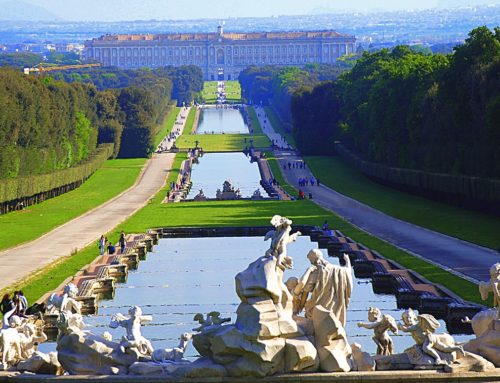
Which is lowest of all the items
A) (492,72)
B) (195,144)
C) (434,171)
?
(195,144)

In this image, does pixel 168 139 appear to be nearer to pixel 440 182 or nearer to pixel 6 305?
pixel 440 182

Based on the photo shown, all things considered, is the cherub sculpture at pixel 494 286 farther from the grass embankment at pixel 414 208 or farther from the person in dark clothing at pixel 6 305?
the grass embankment at pixel 414 208

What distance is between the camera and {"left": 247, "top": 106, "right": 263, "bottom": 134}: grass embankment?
146625 mm

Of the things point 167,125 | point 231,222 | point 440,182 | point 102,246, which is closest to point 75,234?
point 231,222

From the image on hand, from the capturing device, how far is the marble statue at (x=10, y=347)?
21.9 m

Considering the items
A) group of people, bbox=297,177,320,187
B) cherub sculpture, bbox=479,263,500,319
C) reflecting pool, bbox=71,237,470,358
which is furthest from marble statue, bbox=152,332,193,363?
group of people, bbox=297,177,320,187

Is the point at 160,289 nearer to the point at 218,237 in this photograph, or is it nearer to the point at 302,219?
the point at 218,237

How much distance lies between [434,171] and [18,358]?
50.4 m

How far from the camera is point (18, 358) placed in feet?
73.0

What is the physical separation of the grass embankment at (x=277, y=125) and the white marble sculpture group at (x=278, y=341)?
324 feet

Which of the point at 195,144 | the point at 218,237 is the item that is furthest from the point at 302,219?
the point at 195,144

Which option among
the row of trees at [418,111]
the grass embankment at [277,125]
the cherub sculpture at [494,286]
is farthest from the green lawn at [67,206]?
the cherub sculpture at [494,286]

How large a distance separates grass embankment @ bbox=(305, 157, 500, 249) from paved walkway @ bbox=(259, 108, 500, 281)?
0.61 meters

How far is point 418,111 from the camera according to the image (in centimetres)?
7644
